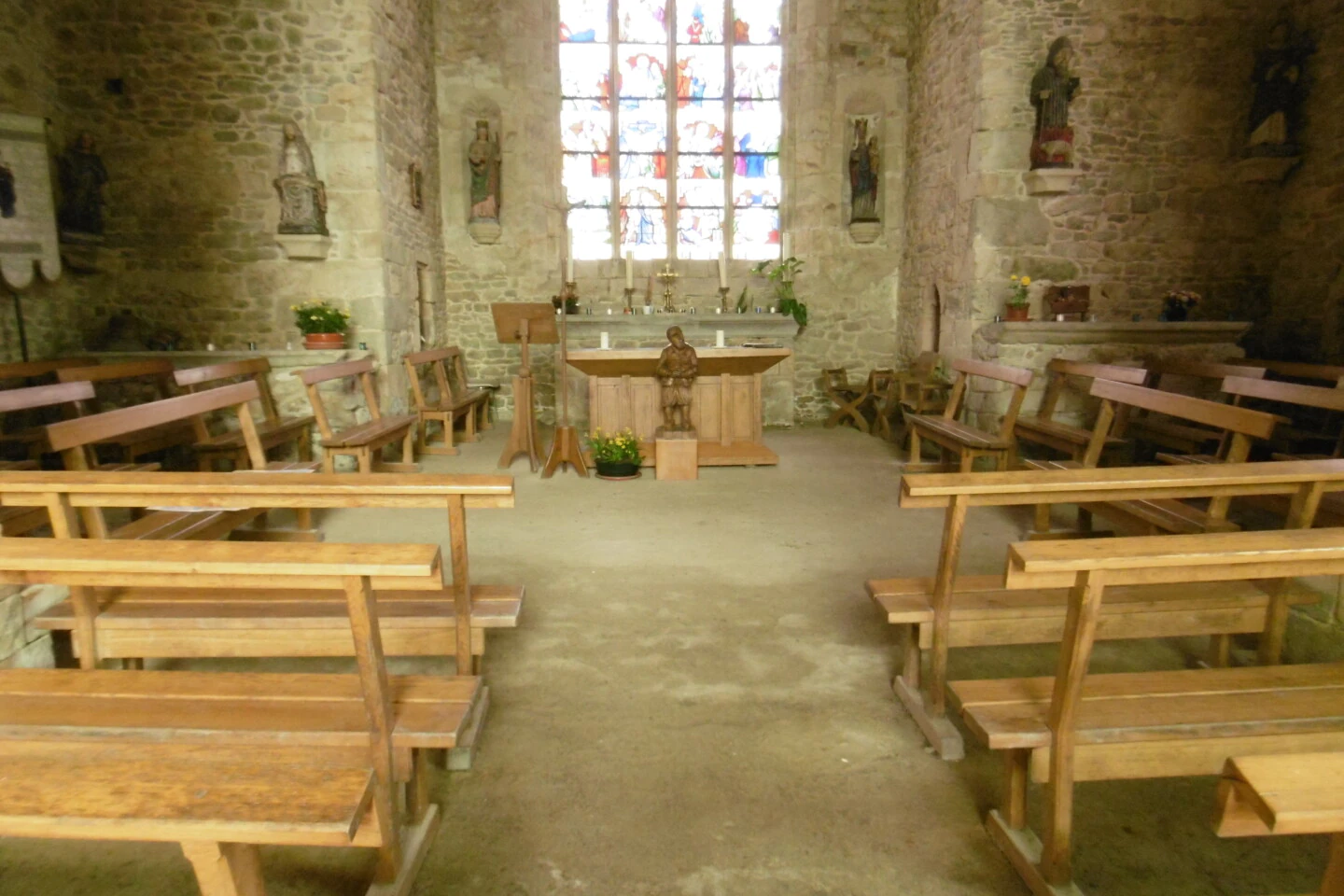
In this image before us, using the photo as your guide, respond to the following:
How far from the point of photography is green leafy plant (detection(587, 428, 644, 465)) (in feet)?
20.1

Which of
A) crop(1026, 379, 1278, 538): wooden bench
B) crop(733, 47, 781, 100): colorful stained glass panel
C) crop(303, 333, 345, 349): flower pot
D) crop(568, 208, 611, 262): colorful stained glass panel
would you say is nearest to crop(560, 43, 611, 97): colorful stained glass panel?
crop(568, 208, 611, 262): colorful stained glass panel

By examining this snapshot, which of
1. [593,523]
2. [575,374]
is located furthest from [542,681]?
[575,374]

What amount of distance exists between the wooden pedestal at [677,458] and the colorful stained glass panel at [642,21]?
6.08 metres

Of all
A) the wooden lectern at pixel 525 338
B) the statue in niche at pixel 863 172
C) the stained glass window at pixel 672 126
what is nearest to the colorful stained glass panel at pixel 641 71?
the stained glass window at pixel 672 126

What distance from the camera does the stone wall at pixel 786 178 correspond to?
9.15m

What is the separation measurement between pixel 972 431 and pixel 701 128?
5968mm

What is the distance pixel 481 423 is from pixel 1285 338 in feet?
26.0

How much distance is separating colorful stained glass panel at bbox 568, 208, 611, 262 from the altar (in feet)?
10.9

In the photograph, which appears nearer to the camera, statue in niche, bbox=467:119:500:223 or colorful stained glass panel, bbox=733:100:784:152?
statue in niche, bbox=467:119:500:223

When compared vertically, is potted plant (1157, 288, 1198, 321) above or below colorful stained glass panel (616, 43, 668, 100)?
below

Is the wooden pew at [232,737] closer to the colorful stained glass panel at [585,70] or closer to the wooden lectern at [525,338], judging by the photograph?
the wooden lectern at [525,338]

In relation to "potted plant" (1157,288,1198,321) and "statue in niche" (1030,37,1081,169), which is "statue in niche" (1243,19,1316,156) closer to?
"potted plant" (1157,288,1198,321)

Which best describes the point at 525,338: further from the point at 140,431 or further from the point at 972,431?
the point at 972,431

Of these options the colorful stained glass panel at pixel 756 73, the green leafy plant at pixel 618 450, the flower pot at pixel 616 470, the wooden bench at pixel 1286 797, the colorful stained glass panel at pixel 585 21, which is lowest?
the flower pot at pixel 616 470
